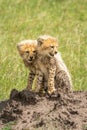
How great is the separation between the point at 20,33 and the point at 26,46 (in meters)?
5.61

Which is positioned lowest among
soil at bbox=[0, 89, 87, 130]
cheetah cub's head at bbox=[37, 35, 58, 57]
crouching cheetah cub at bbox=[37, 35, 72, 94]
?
soil at bbox=[0, 89, 87, 130]

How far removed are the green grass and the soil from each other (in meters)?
1.79

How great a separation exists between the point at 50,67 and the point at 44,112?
0.55 m

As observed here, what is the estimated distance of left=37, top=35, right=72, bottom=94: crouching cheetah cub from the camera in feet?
24.0

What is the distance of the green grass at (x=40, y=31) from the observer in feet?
33.5

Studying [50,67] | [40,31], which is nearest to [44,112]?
[50,67]

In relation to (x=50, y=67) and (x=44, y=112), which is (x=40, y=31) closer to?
(x=50, y=67)

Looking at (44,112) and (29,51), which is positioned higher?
(29,51)

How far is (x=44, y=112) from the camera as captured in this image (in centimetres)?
745

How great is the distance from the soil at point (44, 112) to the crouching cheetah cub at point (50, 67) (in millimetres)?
146

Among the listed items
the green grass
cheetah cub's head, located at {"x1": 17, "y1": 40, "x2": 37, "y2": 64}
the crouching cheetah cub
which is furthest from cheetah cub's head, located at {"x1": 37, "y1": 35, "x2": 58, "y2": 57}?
the green grass

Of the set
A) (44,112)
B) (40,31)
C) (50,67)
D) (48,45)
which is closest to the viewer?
(48,45)

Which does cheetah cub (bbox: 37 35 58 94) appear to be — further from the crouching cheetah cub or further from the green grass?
the green grass

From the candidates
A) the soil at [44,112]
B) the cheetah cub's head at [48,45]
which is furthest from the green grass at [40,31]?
the cheetah cub's head at [48,45]
